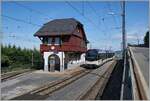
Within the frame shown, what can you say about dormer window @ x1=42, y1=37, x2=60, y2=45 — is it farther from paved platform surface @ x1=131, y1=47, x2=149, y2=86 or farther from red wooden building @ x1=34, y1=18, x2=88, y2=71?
paved platform surface @ x1=131, y1=47, x2=149, y2=86

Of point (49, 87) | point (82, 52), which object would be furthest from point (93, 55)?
point (49, 87)

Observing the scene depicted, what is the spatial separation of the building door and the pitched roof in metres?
3.32

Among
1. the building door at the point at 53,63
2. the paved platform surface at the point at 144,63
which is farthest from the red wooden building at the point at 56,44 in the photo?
the paved platform surface at the point at 144,63

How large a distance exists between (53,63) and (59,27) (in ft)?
19.5

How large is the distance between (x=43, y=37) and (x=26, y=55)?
12.5 m

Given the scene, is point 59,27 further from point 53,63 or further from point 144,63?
point 144,63

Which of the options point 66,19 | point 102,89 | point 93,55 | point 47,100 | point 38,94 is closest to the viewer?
point 47,100

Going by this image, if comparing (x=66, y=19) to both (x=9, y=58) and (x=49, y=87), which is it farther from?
(x=49, y=87)

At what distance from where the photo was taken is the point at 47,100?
19.3 metres

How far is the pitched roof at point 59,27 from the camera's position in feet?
137

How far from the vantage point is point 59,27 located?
43.5 meters

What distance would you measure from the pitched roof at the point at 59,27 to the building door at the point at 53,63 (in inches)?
131

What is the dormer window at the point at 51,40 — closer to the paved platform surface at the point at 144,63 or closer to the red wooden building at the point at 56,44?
the red wooden building at the point at 56,44

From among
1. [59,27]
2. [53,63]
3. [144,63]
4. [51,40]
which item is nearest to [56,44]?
[51,40]
